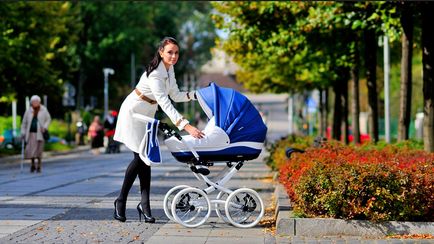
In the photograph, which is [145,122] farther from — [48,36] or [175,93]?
[48,36]

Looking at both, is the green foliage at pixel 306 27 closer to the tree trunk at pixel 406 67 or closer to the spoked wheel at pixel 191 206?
the tree trunk at pixel 406 67

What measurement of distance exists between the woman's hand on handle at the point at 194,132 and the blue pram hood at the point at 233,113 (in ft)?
0.66

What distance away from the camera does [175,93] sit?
10.7 metres

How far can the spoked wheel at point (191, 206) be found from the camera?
33.4 ft

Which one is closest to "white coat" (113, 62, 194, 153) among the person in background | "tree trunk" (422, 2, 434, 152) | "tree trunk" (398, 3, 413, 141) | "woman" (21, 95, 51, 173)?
"tree trunk" (422, 2, 434, 152)

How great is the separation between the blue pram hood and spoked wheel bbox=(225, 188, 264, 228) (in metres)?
0.58

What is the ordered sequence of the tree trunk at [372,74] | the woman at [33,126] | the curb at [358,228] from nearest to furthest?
the curb at [358,228] < the woman at [33,126] < the tree trunk at [372,74]

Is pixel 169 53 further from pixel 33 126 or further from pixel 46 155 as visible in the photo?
pixel 46 155

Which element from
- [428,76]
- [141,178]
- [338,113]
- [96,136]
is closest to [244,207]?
[141,178]

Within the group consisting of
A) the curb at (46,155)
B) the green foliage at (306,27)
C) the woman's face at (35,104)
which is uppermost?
the green foliage at (306,27)

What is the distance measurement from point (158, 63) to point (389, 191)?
2.74 m

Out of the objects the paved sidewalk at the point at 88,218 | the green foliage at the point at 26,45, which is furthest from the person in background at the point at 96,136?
the paved sidewalk at the point at 88,218

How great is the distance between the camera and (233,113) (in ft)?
32.9

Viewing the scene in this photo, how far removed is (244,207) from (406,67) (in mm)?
12527
